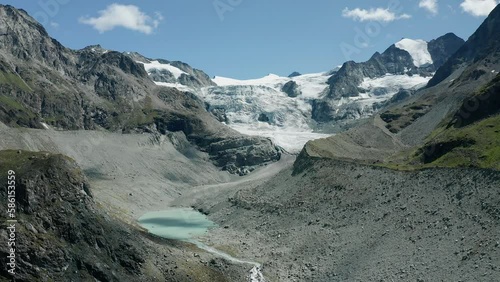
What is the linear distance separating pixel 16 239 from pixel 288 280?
129 feet

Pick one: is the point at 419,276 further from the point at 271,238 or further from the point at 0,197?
the point at 0,197

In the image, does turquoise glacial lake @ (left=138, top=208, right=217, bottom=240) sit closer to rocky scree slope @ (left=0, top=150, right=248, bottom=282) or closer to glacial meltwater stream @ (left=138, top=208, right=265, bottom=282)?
glacial meltwater stream @ (left=138, top=208, right=265, bottom=282)

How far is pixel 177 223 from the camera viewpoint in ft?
444

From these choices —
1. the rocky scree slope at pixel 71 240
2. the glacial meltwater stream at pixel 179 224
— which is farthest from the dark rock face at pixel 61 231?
the glacial meltwater stream at pixel 179 224

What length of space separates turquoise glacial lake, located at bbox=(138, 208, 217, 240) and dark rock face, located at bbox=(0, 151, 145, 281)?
4173 centimetres

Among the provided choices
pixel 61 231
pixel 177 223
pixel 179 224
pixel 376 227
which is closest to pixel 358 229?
pixel 376 227

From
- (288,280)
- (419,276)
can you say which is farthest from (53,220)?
(419,276)

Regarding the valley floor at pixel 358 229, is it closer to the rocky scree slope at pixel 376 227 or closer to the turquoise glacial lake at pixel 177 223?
the rocky scree slope at pixel 376 227

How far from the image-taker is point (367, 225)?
89.6 metres

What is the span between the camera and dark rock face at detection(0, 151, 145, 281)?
6022 centimetres

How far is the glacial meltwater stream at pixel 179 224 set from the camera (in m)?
113

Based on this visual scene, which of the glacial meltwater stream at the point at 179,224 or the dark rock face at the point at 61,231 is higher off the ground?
the dark rock face at the point at 61,231

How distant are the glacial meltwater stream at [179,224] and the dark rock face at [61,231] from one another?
25707 millimetres

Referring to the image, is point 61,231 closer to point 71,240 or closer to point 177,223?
point 71,240
